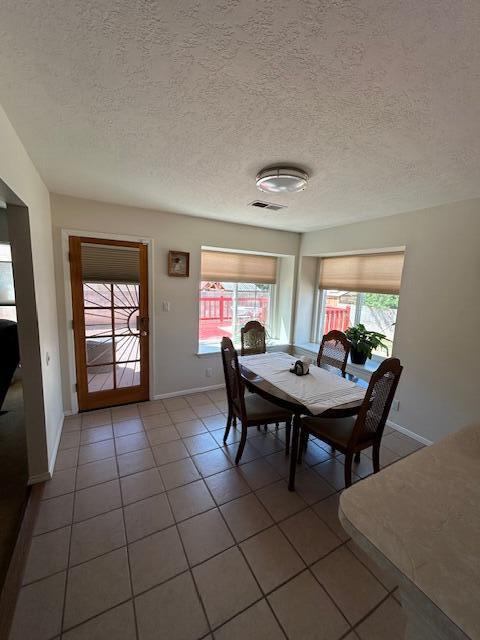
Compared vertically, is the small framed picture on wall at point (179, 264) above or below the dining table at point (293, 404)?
above

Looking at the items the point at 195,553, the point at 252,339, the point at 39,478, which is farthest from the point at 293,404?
the point at 39,478

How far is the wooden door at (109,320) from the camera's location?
282cm

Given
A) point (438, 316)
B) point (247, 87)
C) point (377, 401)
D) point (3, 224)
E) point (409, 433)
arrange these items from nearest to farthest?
point (247, 87) < point (377, 401) < point (438, 316) < point (409, 433) < point (3, 224)

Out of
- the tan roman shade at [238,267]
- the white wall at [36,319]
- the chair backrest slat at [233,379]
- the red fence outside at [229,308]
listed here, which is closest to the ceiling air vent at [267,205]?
the tan roman shade at [238,267]

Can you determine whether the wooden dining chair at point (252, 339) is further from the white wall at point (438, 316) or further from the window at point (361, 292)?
the white wall at point (438, 316)

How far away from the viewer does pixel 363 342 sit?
10.4 feet

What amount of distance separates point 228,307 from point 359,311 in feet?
6.11

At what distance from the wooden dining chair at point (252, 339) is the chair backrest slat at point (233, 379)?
2.80 feet

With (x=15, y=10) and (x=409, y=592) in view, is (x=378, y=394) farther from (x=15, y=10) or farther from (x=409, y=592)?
(x=15, y=10)

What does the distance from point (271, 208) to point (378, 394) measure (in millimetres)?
2000

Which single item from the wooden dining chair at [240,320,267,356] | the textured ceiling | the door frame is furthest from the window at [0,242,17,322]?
the wooden dining chair at [240,320,267,356]

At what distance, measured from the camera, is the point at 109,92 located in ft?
3.76

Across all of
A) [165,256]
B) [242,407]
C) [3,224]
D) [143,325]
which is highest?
[3,224]

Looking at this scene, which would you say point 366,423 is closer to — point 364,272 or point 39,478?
point 364,272
